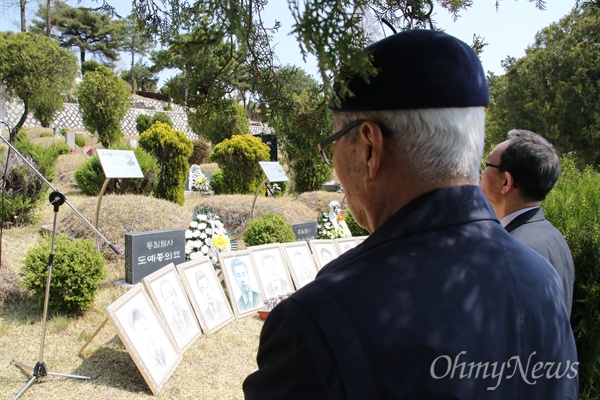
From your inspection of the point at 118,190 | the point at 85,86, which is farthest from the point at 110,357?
the point at 85,86

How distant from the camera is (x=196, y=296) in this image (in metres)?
4.86

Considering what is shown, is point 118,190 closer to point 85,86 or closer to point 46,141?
point 85,86

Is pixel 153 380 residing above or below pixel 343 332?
below

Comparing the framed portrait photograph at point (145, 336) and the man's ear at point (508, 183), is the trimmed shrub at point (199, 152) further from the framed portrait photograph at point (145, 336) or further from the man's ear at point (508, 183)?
the man's ear at point (508, 183)

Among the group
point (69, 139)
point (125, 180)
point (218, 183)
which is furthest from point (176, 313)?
point (69, 139)

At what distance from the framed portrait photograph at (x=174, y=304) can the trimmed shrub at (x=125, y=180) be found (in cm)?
600

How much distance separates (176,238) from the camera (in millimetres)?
5652

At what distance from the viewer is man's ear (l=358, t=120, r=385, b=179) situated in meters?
0.97

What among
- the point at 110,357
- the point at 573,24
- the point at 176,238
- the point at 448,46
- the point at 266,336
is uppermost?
the point at 573,24

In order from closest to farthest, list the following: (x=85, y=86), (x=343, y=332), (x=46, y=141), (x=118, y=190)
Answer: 1. (x=343, y=332)
2. (x=118, y=190)
3. (x=85, y=86)
4. (x=46, y=141)

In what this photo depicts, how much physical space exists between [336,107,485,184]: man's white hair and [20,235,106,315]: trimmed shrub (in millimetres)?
4500

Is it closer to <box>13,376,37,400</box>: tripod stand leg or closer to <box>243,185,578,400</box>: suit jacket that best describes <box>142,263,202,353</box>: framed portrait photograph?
<box>13,376,37,400</box>: tripod stand leg

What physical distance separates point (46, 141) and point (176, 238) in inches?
746

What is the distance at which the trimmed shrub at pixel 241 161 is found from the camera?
41.1 ft
